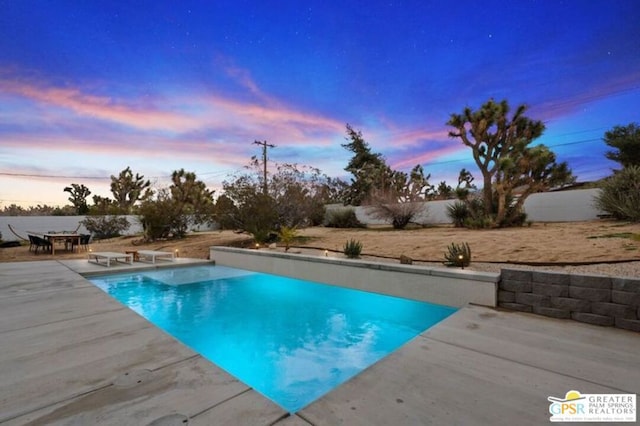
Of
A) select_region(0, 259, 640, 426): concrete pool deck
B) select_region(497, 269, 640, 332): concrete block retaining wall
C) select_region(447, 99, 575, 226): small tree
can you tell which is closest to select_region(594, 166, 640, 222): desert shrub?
select_region(447, 99, 575, 226): small tree

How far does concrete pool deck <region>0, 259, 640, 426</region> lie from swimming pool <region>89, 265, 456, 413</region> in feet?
3.12

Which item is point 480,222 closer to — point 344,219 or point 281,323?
point 344,219

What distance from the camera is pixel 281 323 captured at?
504cm

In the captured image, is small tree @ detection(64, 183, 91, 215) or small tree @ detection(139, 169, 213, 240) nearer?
small tree @ detection(139, 169, 213, 240)

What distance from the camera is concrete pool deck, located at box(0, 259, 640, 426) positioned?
6.15ft

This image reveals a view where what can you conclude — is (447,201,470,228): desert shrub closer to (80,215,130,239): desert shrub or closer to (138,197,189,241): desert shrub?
(138,197,189,241): desert shrub

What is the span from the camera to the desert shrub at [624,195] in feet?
26.3

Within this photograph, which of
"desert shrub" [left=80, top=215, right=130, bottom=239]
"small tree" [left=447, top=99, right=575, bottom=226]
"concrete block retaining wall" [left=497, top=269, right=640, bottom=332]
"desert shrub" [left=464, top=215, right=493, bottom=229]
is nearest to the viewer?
"concrete block retaining wall" [left=497, top=269, right=640, bottom=332]

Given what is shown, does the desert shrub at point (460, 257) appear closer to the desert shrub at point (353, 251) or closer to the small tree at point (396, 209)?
the desert shrub at point (353, 251)

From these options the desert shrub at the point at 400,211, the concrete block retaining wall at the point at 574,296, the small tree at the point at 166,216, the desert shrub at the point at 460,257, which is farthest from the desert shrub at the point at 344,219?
the concrete block retaining wall at the point at 574,296

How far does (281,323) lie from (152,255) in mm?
6102

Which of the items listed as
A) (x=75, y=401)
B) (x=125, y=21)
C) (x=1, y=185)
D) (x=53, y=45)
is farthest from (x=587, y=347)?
(x=1, y=185)

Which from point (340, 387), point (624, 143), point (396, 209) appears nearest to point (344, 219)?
point (396, 209)

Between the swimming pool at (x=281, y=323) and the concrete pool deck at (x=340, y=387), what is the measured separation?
3.12ft
